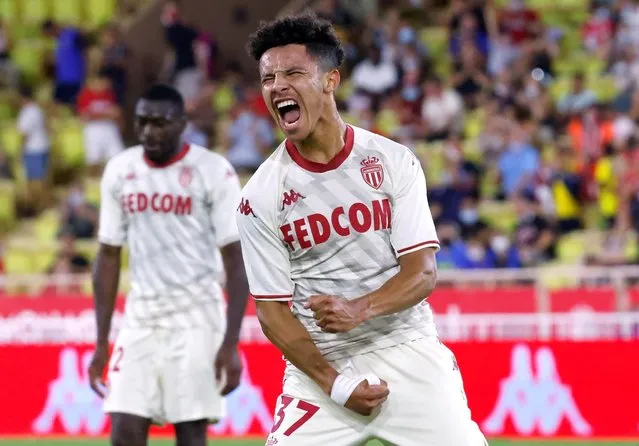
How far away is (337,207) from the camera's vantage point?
17.5 ft

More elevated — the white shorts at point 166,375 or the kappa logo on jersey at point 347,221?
the kappa logo on jersey at point 347,221

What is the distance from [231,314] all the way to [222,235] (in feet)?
1.45

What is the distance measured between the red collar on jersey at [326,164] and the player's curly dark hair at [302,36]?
31 centimetres

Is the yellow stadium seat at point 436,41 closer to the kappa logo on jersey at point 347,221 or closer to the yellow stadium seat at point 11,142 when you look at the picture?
the yellow stadium seat at point 11,142

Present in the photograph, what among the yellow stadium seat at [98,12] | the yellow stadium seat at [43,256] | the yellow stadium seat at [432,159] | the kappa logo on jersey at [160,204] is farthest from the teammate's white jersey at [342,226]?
the yellow stadium seat at [98,12]

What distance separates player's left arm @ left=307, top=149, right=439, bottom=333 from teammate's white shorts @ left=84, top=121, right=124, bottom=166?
13.3m

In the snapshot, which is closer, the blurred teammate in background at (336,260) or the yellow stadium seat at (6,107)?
the blurred teammate in background at (336,260)

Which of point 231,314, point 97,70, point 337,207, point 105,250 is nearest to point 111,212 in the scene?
point 105,250

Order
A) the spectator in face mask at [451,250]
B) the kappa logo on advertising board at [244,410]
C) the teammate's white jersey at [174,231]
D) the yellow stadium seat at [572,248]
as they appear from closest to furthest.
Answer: the teammate's white jersey at [174,231]
the kappa logo on advertising board at [244,410]
the spectator in face mask at [451,250]
the yellow stadium seat at [572,248]

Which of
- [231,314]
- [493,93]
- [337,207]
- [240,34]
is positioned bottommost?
[231,314]

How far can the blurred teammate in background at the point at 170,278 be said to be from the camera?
297 inches

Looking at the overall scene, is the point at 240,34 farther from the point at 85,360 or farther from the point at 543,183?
the point at 85,360

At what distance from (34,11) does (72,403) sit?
10.8 meters

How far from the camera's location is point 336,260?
5.41 meters
